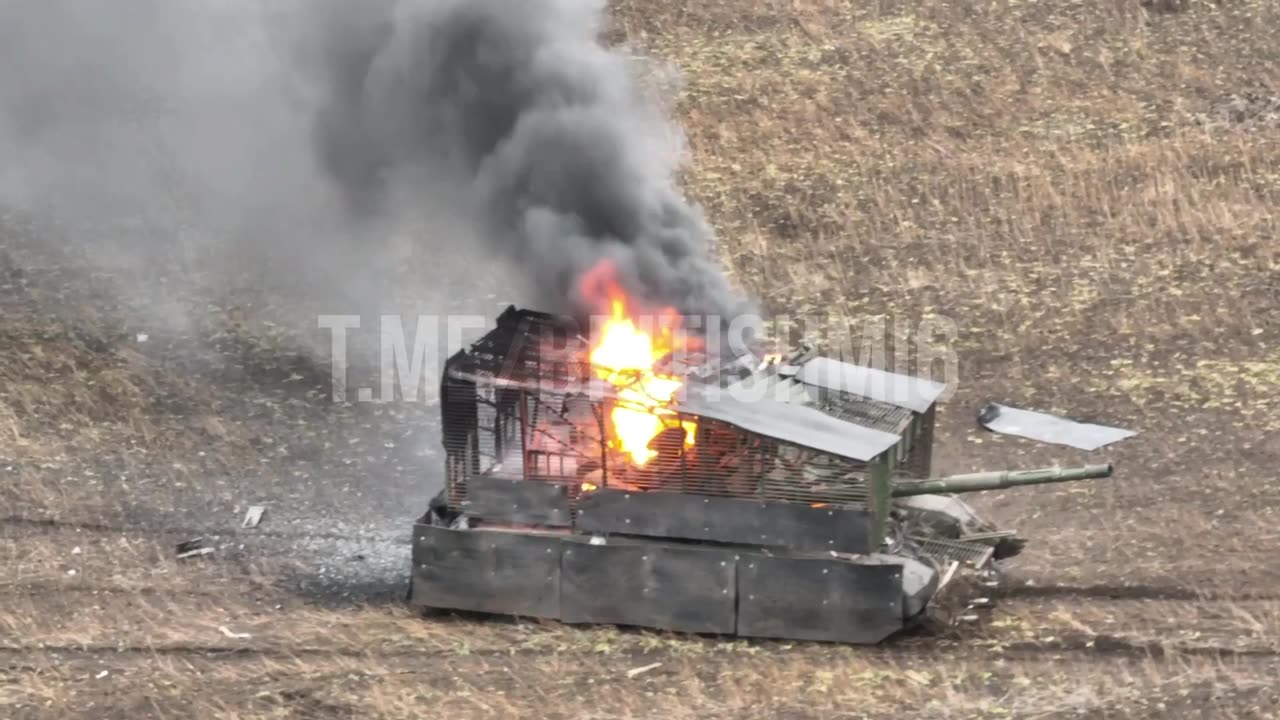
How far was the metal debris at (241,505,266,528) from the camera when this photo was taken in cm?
1538

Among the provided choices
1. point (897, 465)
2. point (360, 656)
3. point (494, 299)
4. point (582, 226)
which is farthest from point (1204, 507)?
point (494, 299)

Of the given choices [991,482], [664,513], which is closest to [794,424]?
[664,513]

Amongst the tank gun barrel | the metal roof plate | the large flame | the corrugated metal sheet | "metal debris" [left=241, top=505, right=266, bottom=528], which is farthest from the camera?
"metal debris" [left=241, top=505, right=266, bottom=528]

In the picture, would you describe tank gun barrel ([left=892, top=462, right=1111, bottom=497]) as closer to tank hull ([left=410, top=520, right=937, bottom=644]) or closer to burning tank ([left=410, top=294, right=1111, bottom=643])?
burning tank ([left=410, top=294, right=1111, bottom=643])

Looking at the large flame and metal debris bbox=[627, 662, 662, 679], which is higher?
the large flame

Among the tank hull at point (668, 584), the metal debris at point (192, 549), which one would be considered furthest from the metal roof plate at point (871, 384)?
the metal debris at point (192, 549)

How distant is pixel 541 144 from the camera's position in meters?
13.9

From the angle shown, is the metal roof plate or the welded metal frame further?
the metal roof plate

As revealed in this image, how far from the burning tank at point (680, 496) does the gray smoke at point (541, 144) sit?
3.13 feet

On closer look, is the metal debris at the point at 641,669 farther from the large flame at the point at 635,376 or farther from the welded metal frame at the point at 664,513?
the large flame at the point at 635,376

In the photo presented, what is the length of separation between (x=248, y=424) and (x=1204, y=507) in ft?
36.7

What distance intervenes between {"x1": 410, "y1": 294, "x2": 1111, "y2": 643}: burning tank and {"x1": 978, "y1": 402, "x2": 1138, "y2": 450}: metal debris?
4.25 m

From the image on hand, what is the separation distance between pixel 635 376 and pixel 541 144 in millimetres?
2955

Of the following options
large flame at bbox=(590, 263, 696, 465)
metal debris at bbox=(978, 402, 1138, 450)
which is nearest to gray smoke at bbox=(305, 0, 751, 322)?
large flame at bbox=(590, 263, 696, 465)
